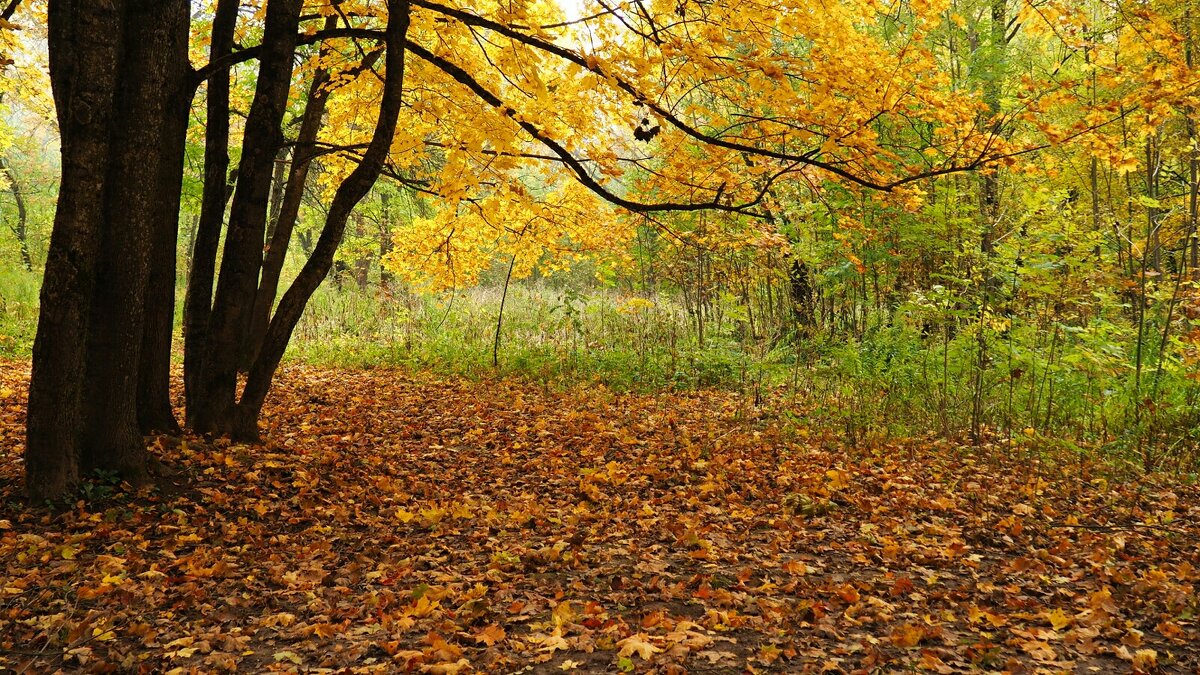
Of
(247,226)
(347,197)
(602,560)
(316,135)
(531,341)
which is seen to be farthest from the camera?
(531,341)

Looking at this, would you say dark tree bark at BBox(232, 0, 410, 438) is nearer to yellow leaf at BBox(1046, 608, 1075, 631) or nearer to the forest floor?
the forest floor

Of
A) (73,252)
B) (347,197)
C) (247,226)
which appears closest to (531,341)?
(247,226)

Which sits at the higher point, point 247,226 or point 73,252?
point 247,226

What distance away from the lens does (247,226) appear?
18.6 feet

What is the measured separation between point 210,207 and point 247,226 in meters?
0.61

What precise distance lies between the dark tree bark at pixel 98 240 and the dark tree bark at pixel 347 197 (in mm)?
1130

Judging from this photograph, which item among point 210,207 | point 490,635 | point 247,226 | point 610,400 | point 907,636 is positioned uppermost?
point 210,207

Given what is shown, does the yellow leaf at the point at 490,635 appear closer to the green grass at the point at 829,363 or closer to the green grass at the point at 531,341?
the green grass at the point at 829,363

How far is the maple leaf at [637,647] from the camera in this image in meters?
3.01

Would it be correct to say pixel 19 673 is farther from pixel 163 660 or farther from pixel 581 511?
pixel 581 511

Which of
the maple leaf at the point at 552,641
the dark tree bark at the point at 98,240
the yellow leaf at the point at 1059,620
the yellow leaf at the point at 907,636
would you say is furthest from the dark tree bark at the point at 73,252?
the yellow leaf at the point at 1059,620

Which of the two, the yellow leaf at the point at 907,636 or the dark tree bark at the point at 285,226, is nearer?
the yellow leaf at the point at 907,636

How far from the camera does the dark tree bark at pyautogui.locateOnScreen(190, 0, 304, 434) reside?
5.53 m

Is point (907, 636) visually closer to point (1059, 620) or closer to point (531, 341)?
point (1059, 620)
